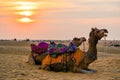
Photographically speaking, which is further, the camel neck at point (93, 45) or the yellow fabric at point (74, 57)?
the camel neck at point (93, 45)

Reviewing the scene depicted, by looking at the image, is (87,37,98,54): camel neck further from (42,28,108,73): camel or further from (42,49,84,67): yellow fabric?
(42,49,84,67): yellow fabric

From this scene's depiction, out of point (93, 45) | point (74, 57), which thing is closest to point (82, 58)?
point (74, 57)

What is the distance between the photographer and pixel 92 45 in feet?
50.8

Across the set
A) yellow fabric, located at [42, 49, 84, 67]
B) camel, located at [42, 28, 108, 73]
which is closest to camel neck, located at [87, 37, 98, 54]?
camel, located at [42, 28, 108, 73]

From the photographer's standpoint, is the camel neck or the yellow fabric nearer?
the yellow fabric

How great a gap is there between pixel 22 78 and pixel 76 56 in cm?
311

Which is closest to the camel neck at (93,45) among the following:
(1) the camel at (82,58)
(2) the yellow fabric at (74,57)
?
(1) the camel at (82,58)

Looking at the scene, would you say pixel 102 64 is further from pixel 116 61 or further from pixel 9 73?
pixel 9 73

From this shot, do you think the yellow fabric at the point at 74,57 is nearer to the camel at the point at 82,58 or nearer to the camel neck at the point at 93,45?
the camel at the point at 82,58

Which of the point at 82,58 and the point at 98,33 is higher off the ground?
the point at 98,33

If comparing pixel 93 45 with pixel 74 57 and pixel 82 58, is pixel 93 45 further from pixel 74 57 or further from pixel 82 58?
pixel 74 57

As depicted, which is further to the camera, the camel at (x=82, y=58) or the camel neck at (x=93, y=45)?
the camel neck at (x=93, y=45)

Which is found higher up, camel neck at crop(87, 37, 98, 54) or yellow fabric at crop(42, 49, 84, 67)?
camel neck at crop(87, 37, 98, 54)

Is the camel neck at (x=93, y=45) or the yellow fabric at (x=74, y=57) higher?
the camel neck at (x=93, y=45)
